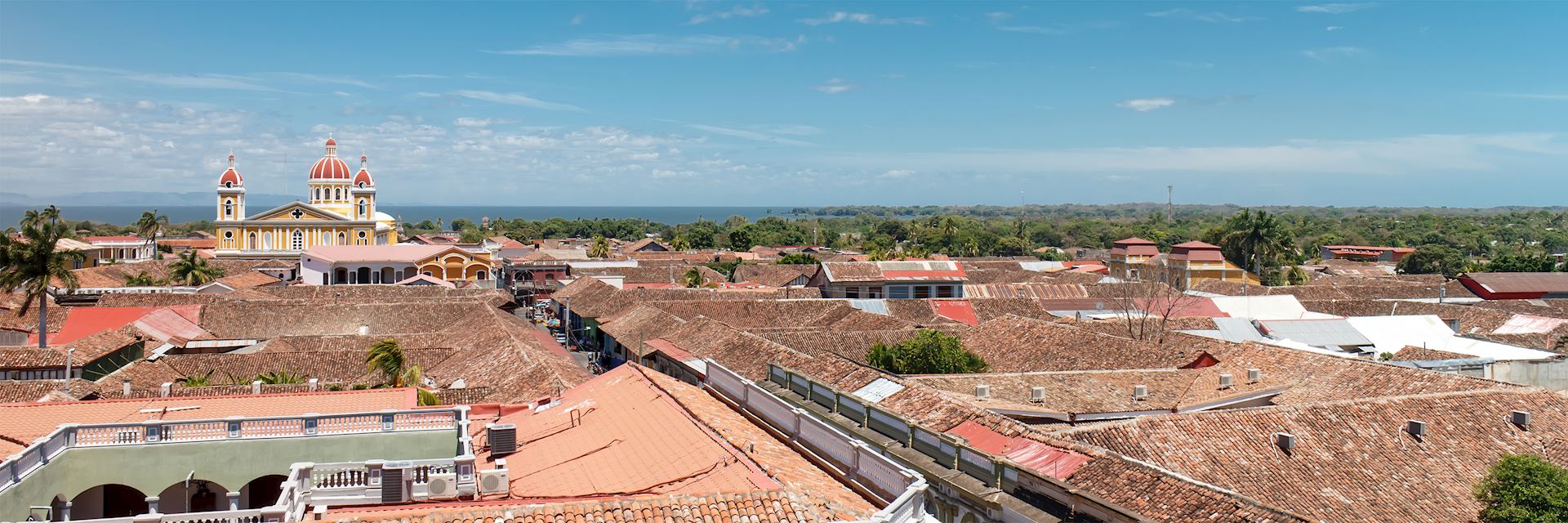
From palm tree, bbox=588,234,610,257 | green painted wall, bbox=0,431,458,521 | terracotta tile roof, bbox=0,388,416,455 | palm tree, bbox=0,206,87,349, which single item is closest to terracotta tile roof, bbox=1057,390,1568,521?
green painted wall, bbox=0,431,458,521

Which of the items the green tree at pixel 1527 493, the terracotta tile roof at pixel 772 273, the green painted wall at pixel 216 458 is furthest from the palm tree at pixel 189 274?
the green tree at pixel 1527 493

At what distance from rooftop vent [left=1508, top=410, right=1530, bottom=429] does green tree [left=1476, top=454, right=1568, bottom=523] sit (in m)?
4.61

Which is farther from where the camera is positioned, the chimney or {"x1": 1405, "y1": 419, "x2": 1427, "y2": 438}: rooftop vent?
{"x1": 1405, "y1": 419, "x2": 1427, "y2": 438}: rooftop vent

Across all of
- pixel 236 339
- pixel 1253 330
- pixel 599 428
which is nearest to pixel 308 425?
pixel 599 428

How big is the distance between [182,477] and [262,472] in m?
0.88

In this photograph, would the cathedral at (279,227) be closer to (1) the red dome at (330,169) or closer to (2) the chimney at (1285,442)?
(1) the red dome at (330,169)

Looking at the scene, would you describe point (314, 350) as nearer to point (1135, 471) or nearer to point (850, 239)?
point (1135, 471)

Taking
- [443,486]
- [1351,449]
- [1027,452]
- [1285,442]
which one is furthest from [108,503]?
[1351,449]

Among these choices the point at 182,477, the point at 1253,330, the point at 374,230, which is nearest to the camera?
the point at 182,477

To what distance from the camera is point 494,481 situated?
11.6 metres

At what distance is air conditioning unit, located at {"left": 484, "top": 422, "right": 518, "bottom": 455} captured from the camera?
47.5 ft

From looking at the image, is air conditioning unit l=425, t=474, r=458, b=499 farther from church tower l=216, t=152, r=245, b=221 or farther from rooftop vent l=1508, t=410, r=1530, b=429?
church tower l=216, t=152, r=245, b=221

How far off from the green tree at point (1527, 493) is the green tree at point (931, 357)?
13680 millimetres

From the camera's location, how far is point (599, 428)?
15.1 metres
